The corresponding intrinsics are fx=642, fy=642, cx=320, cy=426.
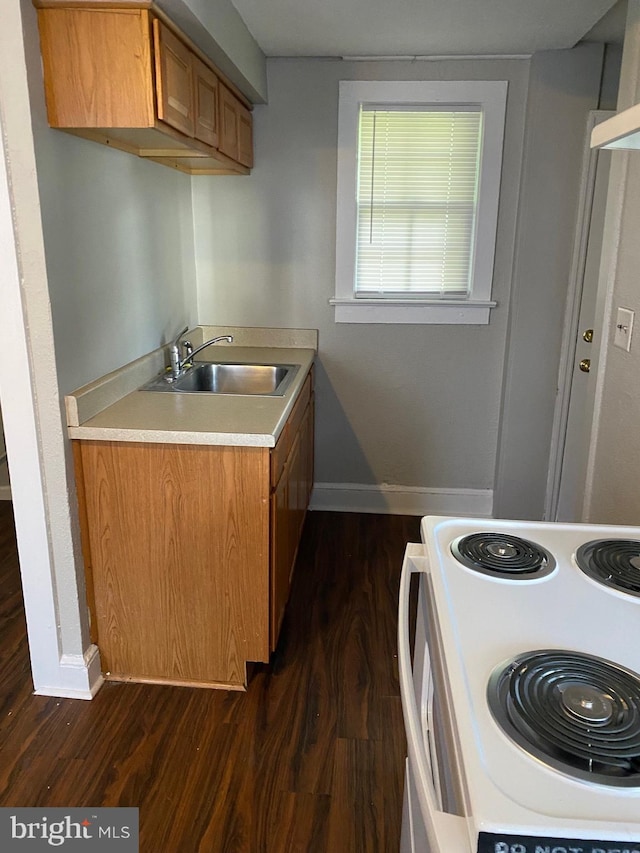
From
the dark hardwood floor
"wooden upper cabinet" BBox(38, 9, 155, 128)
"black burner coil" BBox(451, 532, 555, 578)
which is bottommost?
the dark hardwood floor

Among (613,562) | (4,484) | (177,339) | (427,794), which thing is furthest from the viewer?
(4,484)

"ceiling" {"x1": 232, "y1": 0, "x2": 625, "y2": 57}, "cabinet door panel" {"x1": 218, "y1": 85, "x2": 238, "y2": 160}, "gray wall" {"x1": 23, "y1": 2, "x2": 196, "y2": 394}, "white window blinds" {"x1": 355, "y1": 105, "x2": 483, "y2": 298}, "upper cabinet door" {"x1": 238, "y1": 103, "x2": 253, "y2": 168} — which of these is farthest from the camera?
"white window blinds" {"x1": 355, "y1": 105, "x2": 483, "y2": 298}

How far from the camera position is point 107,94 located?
1.75 m

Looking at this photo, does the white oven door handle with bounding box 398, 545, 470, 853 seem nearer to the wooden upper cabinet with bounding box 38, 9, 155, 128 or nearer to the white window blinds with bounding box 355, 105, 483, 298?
the wooden upper cabinet with bounding box 38, 9, 155, 128

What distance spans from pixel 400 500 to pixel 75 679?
196 centimetres

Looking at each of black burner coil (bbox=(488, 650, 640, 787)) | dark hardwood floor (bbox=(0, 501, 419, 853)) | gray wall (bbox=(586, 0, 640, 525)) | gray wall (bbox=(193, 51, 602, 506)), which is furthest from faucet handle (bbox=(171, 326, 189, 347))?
black burner coil (bbox=(488, 650, 640, 787))

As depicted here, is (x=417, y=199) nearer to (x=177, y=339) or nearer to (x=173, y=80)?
(x=177, y=339)

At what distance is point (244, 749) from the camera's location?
75.5 inches

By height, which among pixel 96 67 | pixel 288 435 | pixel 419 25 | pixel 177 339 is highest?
pixel 419 25

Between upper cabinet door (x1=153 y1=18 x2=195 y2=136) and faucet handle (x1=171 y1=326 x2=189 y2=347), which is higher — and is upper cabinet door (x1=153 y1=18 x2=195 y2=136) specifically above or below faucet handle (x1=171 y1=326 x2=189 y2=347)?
above

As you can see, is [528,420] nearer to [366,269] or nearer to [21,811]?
[366,269]

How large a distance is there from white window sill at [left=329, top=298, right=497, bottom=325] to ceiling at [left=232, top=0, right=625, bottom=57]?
43.9 inches

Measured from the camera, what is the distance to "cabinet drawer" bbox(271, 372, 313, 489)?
202 centimetres

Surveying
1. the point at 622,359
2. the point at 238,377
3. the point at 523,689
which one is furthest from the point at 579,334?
the point at 523,689
